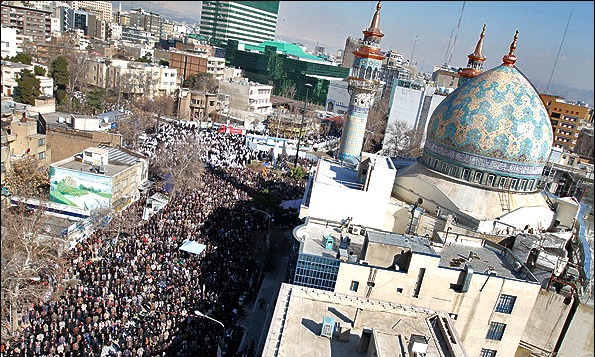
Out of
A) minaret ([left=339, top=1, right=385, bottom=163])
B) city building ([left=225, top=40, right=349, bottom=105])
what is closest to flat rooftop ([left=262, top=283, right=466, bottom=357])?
minaret ([left=339, top=1, right=385, bottom=163])

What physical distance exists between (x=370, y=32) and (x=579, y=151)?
138ft

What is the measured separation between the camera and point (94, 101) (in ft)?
141

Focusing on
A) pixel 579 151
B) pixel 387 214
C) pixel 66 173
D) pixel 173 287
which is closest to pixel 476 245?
pixel 387 214

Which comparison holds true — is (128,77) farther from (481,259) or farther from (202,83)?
(481,259)

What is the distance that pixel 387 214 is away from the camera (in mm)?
19141

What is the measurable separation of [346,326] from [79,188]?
1692 cm

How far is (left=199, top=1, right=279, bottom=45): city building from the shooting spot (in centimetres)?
9269

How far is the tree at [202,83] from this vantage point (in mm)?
54638

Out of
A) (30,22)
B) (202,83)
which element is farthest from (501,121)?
(30,22)

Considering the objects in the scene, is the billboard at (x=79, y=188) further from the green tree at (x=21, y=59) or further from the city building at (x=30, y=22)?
the city building at (x=30, y=22)

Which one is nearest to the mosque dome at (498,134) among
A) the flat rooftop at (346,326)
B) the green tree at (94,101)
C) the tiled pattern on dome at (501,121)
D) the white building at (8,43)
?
the tiled pattern on dome at (501,121)

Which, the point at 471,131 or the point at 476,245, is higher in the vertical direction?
the point at 471,131

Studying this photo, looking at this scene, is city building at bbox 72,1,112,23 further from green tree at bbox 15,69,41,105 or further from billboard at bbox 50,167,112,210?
billboard at bbox 50,167,112,210

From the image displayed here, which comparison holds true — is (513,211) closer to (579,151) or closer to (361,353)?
(361,353)
